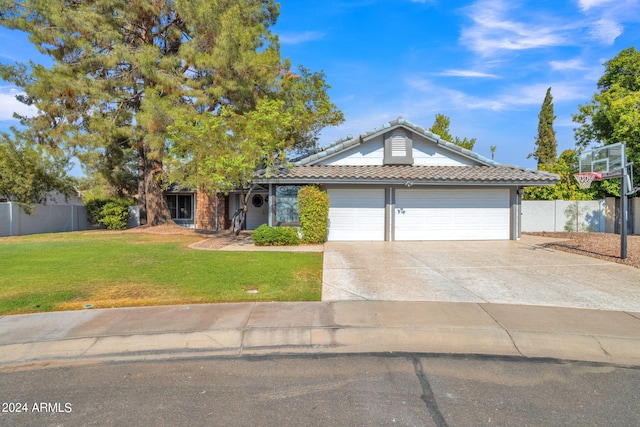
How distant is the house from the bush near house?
496 inches

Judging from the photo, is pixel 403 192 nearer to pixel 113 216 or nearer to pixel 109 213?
pixel 113 216

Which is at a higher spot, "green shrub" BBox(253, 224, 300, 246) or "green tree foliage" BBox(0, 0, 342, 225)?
"green tree foliage" BBox(0, 0, 342, 225)

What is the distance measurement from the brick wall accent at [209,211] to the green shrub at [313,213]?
35.8 feet

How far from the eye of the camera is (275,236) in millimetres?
13867

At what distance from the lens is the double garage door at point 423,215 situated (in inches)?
607

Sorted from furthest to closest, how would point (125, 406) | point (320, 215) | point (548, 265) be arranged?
1. point (320, 215)
2. point (548, 265)
3. point (125, 406)

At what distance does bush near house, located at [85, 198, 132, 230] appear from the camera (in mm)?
22781

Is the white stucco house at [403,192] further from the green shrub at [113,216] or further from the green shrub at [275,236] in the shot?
the green shrub at [113,216]

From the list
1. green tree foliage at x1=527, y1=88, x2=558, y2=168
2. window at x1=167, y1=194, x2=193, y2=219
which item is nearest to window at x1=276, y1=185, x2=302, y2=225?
window at x1=167, y1=194, x2=193, y2=219

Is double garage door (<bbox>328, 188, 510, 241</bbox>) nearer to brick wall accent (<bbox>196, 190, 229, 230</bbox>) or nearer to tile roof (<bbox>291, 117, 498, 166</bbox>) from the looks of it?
tile roof (<bbox>291, 117, 498, 166</bbox>)

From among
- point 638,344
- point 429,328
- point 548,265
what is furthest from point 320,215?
point 638,344

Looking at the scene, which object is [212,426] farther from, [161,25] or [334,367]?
[161,25]

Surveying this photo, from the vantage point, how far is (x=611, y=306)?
6035mm

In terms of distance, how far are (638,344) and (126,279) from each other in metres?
8.73
